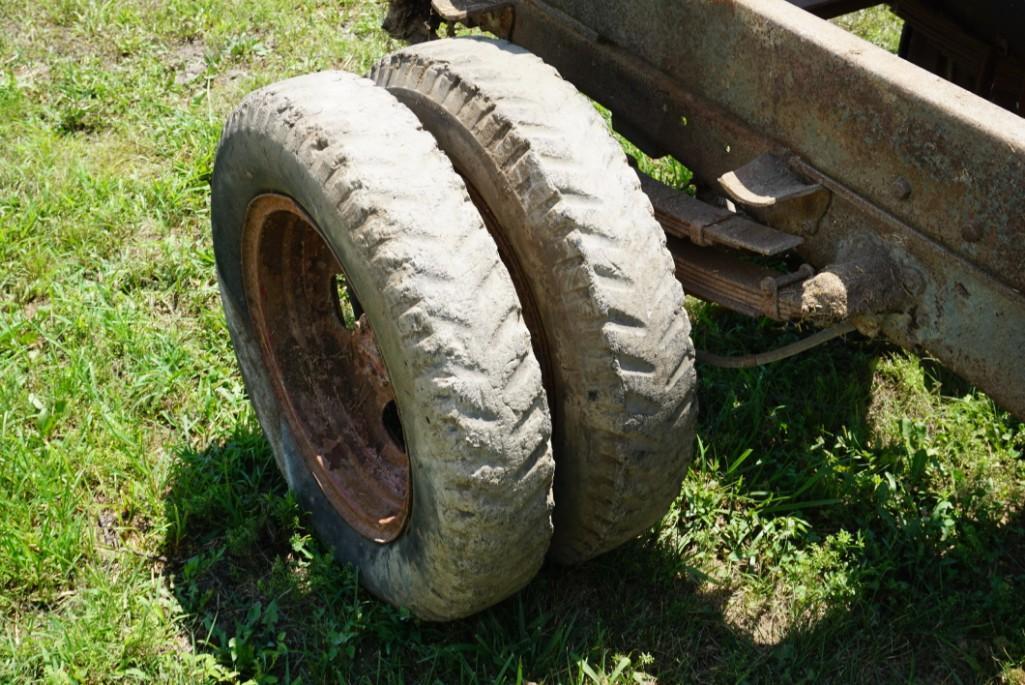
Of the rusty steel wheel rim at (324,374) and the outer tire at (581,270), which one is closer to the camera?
the outer tire at (581,270)

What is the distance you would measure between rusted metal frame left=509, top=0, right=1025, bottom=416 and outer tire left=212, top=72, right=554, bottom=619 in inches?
25.5

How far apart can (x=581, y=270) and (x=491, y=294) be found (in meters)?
0.19

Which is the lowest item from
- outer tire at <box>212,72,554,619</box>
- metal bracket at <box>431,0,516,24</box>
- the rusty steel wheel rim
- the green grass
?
the green grass

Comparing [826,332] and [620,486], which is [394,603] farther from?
[826,332]

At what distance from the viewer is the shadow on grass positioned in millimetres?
2859

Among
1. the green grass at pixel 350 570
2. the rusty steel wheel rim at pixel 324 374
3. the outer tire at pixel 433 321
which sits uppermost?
the outer tire at pixel 433 321

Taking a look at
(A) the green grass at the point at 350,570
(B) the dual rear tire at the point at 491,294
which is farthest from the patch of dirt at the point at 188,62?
(B) the dual rear tire at the point at 491,294

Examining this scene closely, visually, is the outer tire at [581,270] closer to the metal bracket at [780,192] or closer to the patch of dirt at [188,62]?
the metal bracket at [780,192]

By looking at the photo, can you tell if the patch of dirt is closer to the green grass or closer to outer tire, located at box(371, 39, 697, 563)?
the green grass

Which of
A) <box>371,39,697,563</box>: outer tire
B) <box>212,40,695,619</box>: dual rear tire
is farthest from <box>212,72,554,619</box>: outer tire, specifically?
<box>371,39,697,563</box>: outer tire

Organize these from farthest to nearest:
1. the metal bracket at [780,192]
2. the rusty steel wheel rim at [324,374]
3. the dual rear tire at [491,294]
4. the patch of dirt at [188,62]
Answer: the patch of dirt at [188,62] < the rusty steel wheel rim at [324,374] < the metal bracket at [780,192] < the dual rear tire at [491,294]

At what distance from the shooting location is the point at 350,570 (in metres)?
2.96

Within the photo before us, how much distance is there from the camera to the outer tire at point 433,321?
223 centimetres

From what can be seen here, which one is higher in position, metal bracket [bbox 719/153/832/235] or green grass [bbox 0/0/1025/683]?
metal bracket [bbox 719/153/832/235]
